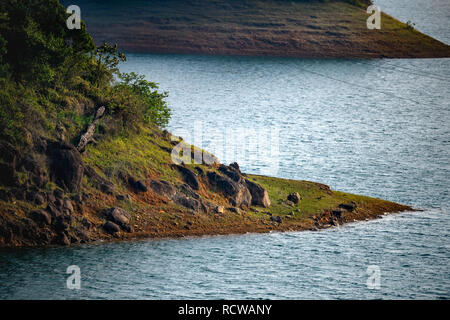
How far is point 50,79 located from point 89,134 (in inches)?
208

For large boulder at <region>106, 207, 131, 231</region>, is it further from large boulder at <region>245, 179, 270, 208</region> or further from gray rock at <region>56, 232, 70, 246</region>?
large boulder at <region>245, 179, 270, 208</region>

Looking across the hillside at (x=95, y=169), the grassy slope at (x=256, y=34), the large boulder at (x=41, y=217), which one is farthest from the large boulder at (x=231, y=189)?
the grassy slope at (x=256, y=34)

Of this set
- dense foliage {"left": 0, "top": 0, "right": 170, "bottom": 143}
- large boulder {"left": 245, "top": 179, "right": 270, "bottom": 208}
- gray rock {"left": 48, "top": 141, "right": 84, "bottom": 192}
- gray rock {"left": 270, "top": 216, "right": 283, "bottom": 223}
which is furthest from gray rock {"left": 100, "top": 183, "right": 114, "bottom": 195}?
gray rock {"left": 270, "top": 216, "right": 283, "bottom": 223}

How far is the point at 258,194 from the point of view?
6519 cm

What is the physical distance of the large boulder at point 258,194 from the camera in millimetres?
64875

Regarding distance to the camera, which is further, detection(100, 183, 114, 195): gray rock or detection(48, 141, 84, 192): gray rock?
detection(100, 183, 114, 195): gray rock

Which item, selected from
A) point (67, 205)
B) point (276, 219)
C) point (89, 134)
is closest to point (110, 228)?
point (67, 205)

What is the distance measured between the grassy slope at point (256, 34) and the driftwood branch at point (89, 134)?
416 ft

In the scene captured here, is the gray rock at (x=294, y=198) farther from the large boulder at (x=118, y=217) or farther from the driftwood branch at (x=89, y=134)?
the driftwood branch at (x=89, y=134)

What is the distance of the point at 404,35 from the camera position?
196500 millimetres

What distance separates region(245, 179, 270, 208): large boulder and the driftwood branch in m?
13.3

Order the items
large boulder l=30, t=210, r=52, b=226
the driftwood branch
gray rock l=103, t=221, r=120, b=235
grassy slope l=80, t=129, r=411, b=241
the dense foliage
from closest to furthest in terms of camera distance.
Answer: large boulder l=30, t=210, r=52, b=226
gray rock l=103, t=221, r=120, b=235
grassy slope l=80, t=129, r=411, b=241
the dense foliage
the driftwood branch

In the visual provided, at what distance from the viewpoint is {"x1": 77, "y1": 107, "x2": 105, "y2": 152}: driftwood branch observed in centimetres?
6009
